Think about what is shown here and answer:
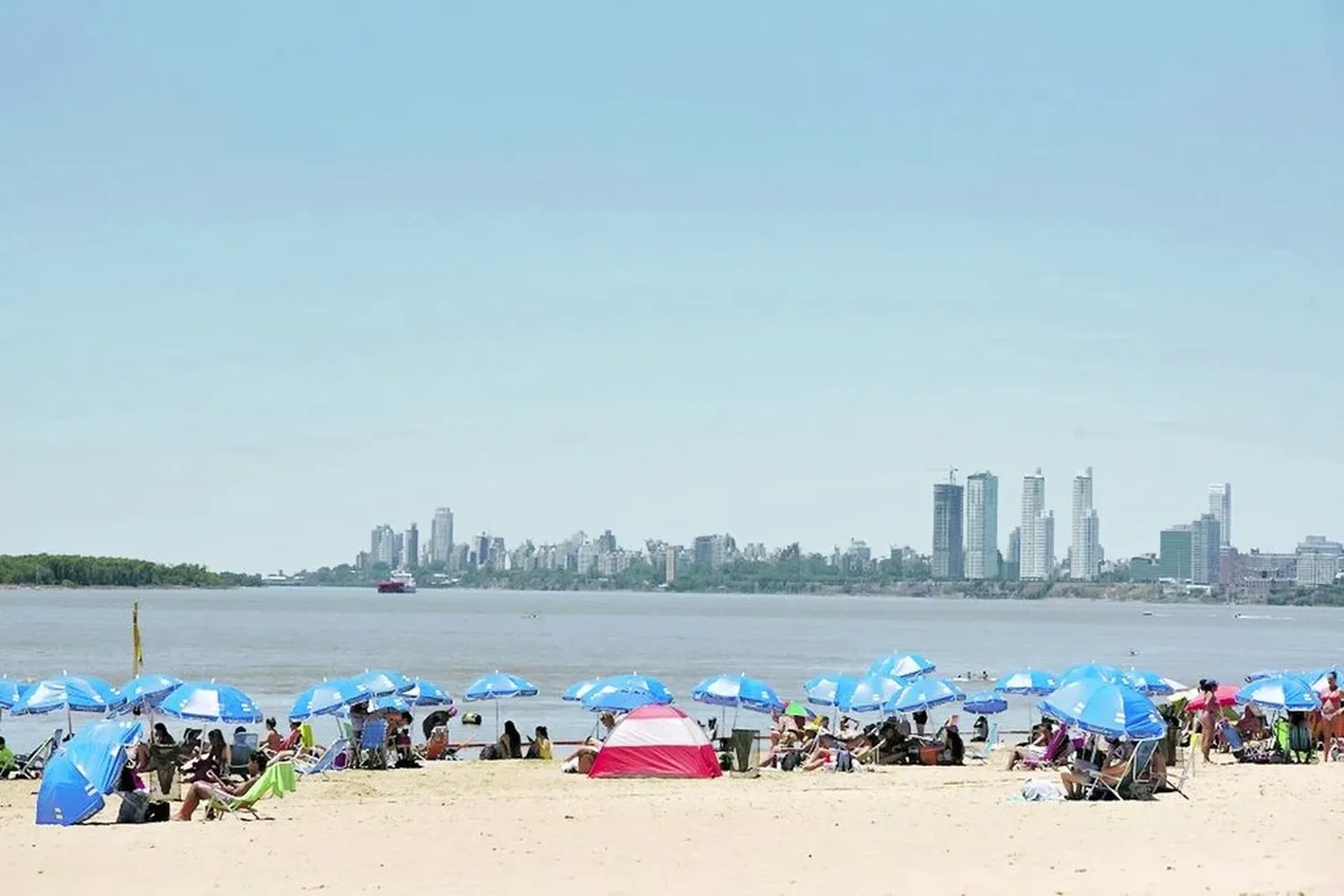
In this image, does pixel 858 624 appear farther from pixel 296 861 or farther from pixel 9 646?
pixel 296 861

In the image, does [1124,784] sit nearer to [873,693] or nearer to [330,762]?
[873,693]

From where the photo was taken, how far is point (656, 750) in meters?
23.2

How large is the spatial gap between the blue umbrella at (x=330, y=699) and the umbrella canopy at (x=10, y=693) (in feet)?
13.7

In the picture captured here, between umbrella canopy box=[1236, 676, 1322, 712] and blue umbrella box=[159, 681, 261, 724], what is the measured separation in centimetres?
1473

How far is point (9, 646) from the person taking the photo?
267 ft

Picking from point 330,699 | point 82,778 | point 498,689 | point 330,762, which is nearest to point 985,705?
point 498,689

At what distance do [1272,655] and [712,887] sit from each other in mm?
89866

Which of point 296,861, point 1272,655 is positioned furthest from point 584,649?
point 296,861

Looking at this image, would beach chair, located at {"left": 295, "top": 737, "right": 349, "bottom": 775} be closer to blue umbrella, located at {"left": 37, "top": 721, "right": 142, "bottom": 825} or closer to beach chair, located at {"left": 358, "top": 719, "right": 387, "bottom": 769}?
beach chair, located at {"left": 358, "top": 719, "right": 387, "bottom": 769}

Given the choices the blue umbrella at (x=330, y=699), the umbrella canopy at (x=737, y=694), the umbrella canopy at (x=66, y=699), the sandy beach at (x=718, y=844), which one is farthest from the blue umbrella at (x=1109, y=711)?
the umbrella canopy at (x=66, y=699)

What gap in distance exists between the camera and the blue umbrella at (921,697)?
25.9 metres

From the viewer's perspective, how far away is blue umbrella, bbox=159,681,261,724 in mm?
24219

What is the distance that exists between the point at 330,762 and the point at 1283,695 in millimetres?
14019

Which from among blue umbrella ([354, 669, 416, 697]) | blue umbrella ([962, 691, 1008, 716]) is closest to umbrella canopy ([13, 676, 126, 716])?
blue umbrella ([354, 669, 416, 697])
